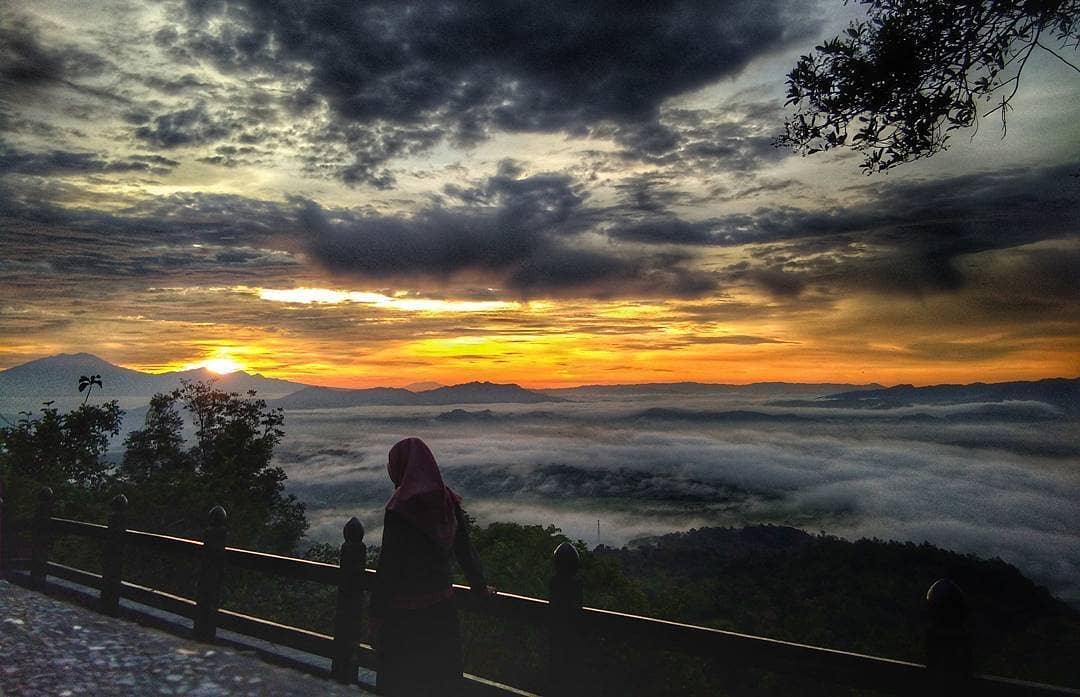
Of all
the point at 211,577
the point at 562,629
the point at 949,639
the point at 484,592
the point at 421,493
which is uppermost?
the point at 421,493

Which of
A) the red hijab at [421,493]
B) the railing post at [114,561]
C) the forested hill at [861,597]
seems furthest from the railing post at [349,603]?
the forested hill at [861,597]

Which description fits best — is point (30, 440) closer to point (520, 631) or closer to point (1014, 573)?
point (520, 631)

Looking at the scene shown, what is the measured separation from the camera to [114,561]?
1005 centimetres

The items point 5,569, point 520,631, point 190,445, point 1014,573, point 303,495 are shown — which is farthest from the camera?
point 303,495

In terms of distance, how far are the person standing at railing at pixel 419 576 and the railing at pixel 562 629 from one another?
0.46 m

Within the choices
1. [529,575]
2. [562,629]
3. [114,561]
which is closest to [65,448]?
[114,561]

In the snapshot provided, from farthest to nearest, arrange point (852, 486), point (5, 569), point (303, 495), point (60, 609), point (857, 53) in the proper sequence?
point (852, 486) → point (303, 495) → point (5, 569) → point (60, 609) → point (857, 53)

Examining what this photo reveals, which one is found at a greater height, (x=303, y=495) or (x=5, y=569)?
(x=5, y=569)

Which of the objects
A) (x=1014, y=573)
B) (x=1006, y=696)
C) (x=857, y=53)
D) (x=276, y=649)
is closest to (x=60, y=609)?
(x=276, y=649)

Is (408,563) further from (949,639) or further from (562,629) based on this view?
(949,639)

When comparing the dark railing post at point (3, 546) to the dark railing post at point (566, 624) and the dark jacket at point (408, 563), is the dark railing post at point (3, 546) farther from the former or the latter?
the dark railing post at point (566, 624)

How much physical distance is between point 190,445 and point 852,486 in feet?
610

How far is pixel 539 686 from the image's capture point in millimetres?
13609

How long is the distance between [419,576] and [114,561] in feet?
22.0
